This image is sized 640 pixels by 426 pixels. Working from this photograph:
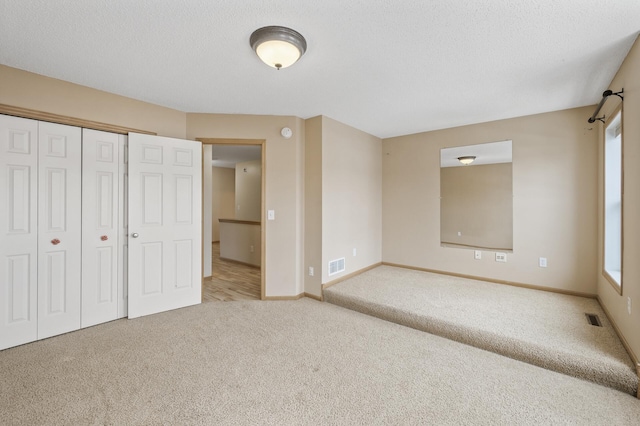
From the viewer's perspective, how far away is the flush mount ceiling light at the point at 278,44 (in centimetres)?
189

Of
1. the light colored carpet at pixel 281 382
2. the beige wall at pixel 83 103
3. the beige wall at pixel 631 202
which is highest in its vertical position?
the beige wall at pixel 83 103

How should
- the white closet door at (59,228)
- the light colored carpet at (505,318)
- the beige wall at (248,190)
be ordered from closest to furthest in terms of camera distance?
1. the light colored carpet at (505,318)
2. the white closet door at (59,228)
3. the beige wall at (248,190)

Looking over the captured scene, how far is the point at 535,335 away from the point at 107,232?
13.7 ft

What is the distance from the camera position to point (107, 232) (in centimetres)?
297

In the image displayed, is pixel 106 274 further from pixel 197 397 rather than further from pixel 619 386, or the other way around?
pixel 619 386

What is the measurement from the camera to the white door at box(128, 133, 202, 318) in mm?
3098

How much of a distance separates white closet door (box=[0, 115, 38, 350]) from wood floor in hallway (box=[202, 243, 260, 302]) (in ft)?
5.48

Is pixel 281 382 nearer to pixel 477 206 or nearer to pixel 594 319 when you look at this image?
pixel 594 319

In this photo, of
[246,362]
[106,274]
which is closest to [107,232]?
[106,274]

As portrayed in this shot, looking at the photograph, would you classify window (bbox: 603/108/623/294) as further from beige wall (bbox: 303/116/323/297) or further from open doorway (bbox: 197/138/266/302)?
open doorway (bbox: 197/138/266/302)

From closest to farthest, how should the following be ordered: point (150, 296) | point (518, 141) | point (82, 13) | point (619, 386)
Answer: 1. point (82, 13)
2. point (619, 386)
3. point (150, 296)
4. point (518, 141)

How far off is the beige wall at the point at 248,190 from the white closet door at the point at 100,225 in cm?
374

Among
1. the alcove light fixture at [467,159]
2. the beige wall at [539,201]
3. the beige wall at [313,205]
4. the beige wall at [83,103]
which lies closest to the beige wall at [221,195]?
the beige wall at [83,103]

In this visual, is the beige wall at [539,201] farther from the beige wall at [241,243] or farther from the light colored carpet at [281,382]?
the beige wall at [241,243]
